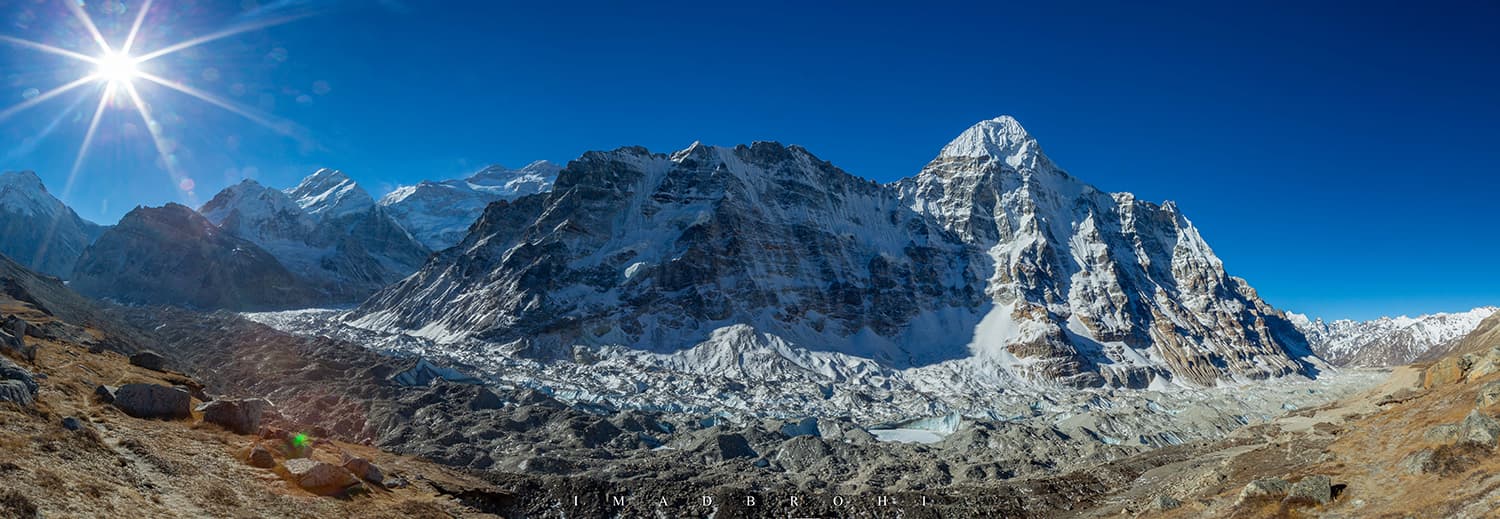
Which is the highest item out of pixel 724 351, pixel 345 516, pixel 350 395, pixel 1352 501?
pixel 724 351

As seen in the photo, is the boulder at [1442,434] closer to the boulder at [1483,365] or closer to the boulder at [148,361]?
the boulder at [1483,365]

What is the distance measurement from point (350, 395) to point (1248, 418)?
583 feet

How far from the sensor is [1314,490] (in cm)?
3225

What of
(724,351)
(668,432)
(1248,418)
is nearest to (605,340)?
(724,351)

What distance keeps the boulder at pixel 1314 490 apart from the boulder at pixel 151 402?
53.3 m

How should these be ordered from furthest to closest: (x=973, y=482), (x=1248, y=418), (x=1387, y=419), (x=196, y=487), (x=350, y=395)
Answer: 1. (x=1248, y=418)
2. (x=350, y=395)
3. (x=973, y=482)
4. (x=1387, y=419)
5. (x=196, y=487)

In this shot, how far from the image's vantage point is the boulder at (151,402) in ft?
106

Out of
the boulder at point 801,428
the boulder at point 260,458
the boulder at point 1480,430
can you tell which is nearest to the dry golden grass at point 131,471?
the boulder at point 260,458

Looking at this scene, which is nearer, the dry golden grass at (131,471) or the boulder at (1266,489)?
the dry golden grass at (131,471)

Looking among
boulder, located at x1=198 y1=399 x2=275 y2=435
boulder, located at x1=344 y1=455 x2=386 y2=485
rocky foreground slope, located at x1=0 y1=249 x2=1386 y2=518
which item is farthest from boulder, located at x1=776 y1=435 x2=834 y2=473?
boulder, located at x1=198 y1=399 x2=275 y2=435

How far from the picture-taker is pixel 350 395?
109375 mm

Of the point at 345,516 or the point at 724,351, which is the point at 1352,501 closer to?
the point at 345,516

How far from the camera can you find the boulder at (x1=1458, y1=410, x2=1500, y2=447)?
28.8 metres

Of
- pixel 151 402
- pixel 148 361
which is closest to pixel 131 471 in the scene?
pixel 151 402
